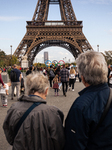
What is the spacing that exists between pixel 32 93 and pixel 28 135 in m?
0.47

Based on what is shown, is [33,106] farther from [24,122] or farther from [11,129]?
[11,129]

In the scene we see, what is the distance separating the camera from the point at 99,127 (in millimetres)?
1636

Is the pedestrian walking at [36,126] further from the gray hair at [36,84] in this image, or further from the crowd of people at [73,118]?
the gray hair at [36,84]

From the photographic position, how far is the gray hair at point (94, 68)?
175 centimetres

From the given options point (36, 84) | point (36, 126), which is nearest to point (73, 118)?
→ point (36, 126)

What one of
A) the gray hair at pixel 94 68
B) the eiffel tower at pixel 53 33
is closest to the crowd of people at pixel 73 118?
the gray hair at pixel 94 68

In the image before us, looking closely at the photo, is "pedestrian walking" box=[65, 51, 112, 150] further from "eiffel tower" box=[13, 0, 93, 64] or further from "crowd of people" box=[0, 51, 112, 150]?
"eiffel tower" box=[13, 0, 93, 64]

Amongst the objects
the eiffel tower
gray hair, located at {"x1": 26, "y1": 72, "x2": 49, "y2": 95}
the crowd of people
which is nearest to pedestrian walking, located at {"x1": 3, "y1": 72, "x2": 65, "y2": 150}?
the crowd of people

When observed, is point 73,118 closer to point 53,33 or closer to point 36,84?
point 36,84

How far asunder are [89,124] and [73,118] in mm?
143

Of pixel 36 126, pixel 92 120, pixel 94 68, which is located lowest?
pixel 36 126

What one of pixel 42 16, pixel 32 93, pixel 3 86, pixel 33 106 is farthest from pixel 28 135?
pixel 42 16

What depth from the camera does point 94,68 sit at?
68.8 inches

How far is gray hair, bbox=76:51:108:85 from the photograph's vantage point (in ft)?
5.74
